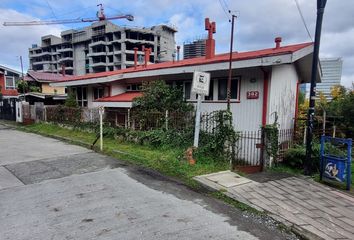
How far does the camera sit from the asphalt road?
3559 mm

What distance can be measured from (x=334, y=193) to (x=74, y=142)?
394 inches

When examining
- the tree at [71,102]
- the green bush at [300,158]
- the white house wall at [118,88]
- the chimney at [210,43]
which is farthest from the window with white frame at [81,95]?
the green bush at [300,158]

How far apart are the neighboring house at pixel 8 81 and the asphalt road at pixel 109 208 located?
30.3 meters

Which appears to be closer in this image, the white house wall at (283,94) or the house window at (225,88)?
the white house wall at (283,94)

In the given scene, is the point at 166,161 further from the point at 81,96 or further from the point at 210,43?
the point at 81,96

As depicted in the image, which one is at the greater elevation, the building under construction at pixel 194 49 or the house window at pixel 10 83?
the building under construction at pixel 194 49

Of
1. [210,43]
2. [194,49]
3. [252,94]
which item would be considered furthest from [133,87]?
[194,49]

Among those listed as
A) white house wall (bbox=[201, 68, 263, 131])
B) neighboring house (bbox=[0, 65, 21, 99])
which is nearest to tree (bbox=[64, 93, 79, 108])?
white house wall (bbox=[201, 68, 263, 131])

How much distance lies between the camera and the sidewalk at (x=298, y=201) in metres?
3.82

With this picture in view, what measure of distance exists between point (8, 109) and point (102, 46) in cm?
5453

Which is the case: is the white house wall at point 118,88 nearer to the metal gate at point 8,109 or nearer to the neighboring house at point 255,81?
the neighboring house at point 255,81

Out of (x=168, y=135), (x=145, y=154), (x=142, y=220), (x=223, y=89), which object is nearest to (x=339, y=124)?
(x=223, y=89)

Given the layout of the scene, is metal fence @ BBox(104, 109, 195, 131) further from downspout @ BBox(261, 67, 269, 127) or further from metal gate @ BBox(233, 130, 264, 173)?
downspout @ BBox(261, 67, 269, 127)

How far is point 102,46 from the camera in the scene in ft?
238
